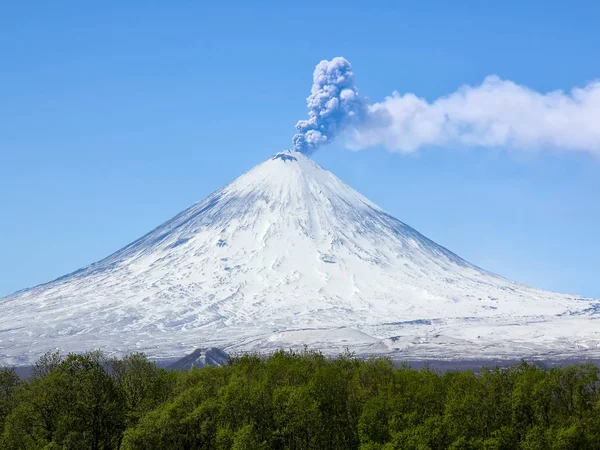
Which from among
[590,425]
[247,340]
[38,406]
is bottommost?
[590,425]

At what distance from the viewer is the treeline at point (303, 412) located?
50.6 meters

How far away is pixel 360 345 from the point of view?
170 meters

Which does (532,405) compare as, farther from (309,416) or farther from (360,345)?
(360,345)

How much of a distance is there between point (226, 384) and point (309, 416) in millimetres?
9845

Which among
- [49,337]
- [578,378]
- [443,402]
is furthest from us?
[49,337]

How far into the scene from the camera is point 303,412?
53.1 m

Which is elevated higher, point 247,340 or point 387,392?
point 247,340

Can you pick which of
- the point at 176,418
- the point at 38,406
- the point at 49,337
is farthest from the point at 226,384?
the point at 49,337

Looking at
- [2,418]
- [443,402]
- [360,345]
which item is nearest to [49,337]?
[360,345]

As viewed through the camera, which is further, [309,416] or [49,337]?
[49,337]

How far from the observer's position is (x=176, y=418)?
52.3 m

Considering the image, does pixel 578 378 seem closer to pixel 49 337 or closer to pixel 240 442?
pixel 240 442

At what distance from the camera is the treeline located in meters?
50.6

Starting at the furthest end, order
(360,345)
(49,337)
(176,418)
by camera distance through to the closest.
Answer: (49,337)
(360,345)
(176,418)
